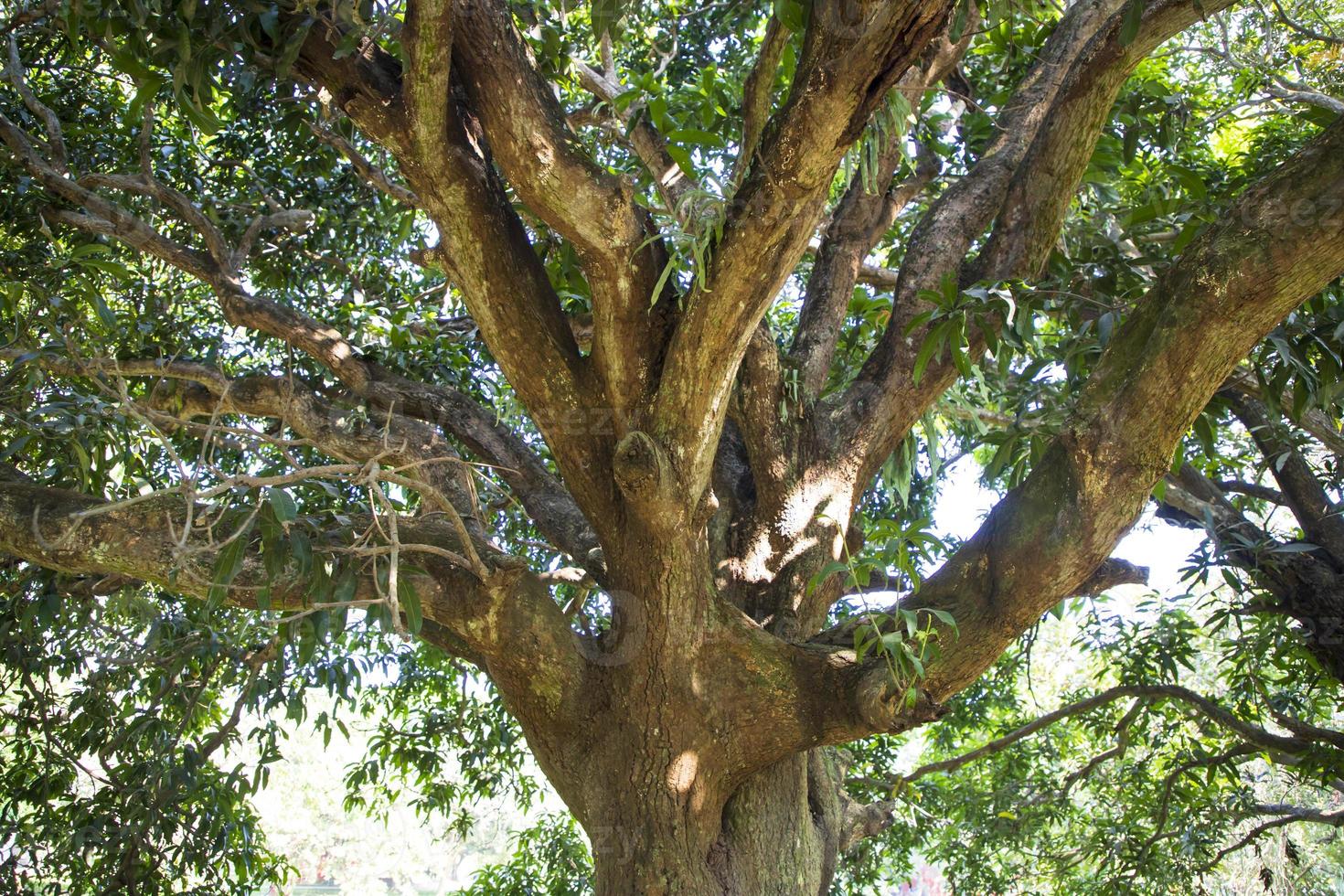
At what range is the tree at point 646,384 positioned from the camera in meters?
2.27

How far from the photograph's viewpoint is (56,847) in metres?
3.82

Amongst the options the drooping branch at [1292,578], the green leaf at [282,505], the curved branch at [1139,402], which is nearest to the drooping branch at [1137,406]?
the curved branch at [1139,402]

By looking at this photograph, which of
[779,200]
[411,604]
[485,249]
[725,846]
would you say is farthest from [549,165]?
[725,846]

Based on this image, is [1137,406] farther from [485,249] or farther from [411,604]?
[411,604]

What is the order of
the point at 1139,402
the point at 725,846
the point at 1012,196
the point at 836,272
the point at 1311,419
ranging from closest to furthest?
the point at 1139,402 → the point at 725,846 → the point at 1012,196 → the point at 836,272 → the point at 1311,419

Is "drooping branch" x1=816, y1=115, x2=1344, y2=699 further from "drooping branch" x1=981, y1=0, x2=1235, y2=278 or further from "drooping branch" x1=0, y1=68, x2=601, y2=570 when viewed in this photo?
"drooping branch" x1=0, y1=68, x2=601, y2=570

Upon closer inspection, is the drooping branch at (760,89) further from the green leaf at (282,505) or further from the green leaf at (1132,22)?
the green leaf at (282,505)

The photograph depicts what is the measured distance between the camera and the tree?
2.27 metres

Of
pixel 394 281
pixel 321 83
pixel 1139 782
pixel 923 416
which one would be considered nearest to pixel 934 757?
pixel 1139 782

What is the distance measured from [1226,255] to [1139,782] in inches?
157

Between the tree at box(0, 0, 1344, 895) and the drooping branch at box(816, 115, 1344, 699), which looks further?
the tree at box(0, 0, 1344, 895)

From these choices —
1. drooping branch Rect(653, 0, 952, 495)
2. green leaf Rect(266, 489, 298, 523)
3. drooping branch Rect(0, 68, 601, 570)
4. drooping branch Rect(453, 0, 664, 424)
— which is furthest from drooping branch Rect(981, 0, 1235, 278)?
green leaf Rect(266, 489, 298, 523)

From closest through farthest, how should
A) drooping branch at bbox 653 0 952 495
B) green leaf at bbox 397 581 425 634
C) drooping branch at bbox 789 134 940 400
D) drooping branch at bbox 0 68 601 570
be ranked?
drooping branch at bbox 653 0 952 495 < green leaf at bbox 397 581 425 634 < drooping branch at bbox 789 134 940 400 < drooping branch at bbox 0 68 601 570

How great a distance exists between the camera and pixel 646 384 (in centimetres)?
255
